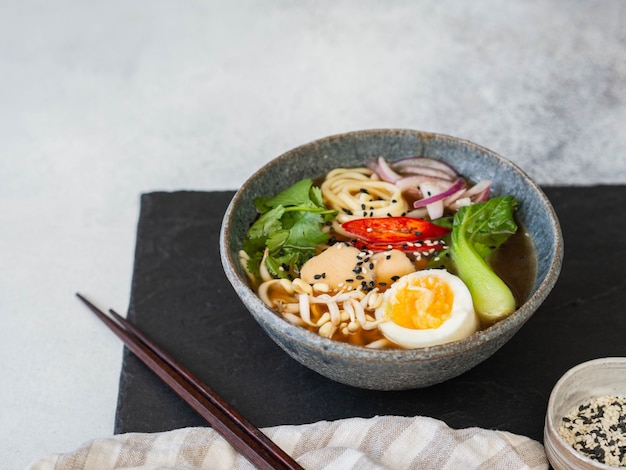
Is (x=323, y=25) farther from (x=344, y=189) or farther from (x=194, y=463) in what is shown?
(x=194, y=463)

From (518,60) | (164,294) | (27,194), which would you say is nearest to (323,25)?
(518,60)

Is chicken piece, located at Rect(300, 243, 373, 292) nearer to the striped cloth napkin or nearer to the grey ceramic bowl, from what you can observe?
the grey ceramic bowl

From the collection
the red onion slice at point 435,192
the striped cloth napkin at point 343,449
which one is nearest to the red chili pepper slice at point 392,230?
the red onion slice at point 435,192

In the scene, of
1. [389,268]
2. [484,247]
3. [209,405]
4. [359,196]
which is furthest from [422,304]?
[209,405]

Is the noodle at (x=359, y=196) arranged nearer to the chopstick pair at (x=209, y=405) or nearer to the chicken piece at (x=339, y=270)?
the chicken piece at (x=339, y=270)

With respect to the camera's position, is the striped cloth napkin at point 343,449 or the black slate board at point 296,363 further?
the black slate board at point 296,363

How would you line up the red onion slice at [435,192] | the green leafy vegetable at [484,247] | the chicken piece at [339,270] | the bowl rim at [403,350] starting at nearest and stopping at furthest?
the bowl rim at [403,350] < the green leafy vegetable at [484,247] < the chicken piece at [339,270] < the red onion slice at [435,192]
